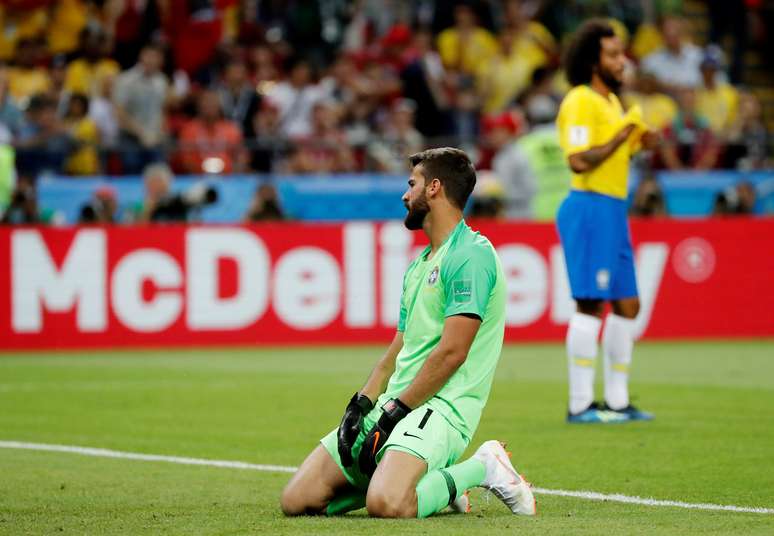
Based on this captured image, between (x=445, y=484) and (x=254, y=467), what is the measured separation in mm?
2404

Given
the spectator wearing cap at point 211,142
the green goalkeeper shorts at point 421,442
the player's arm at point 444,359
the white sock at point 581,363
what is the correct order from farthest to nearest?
the spectator wearing cap at point 211,142
the white sock at point 581,363
the player's arm at point 444,359
the green goalkeeper shorts at point 421,442

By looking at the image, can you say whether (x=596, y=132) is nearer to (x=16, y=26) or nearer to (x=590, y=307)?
(x=590, y=307)

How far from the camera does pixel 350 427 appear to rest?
6.66 metres

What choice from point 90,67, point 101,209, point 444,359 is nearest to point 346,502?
point 444,359

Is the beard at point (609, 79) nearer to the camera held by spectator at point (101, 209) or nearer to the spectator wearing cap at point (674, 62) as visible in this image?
the camera held by spectator at point (101, 209)

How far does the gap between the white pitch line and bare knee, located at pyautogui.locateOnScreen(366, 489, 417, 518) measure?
1235mm

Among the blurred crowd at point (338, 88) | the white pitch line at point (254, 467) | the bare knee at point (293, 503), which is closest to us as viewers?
the bare knee at point (293, 503)

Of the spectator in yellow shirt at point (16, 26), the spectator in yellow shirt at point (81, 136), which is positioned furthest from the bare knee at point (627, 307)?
the spectator in yellow shirt at point (16, 26)

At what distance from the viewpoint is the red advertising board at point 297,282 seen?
17.2 meters

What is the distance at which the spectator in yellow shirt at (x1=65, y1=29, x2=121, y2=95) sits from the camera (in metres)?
20.6

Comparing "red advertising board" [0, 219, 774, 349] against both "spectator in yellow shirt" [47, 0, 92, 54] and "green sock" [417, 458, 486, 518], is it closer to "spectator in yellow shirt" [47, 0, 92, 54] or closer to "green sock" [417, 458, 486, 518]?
"spectator in yellow shirt" [47, 0, 92, 54]

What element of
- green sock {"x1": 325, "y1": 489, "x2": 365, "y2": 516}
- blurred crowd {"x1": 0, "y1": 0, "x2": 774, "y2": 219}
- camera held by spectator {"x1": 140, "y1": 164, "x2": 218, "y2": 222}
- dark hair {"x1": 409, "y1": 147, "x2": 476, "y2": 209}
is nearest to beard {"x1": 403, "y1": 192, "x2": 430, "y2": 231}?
dark hair {"x1": 409, "y1": 147, "x2": 476, "y2": 209}

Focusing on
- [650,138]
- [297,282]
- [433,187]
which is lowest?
[297,282]

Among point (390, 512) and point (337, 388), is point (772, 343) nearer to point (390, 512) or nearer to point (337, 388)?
point (337, 388)
